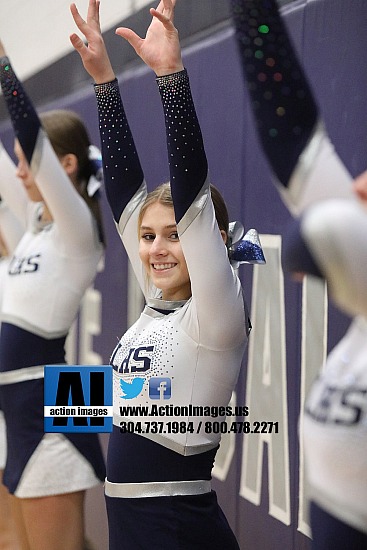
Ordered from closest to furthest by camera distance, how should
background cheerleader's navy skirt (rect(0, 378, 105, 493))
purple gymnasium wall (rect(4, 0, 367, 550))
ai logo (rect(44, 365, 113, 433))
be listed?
purple gymnasium wall (rect(4, 0, 367, 550))
ai logo (rect(44, 365, 113, 433))
background cheerleader's navy skirt (rect(0, 378, 105, 493))

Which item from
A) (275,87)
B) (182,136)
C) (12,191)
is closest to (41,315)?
(12,191)

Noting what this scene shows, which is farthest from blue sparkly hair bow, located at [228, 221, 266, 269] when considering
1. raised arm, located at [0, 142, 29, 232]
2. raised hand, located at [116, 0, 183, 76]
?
raised arm, located at [0, 142, 29, 232]

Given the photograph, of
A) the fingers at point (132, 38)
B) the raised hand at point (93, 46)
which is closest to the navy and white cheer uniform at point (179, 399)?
the fingers at point (132, 38)

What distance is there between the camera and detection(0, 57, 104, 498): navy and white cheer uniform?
73.8 inches

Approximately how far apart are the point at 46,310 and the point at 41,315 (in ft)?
0.05

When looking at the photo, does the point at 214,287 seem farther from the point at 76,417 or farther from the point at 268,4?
the point at 76,417

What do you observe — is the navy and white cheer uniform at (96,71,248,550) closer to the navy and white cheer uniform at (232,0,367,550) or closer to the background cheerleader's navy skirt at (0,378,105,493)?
the navy and white cheer uniform at (232,0,367,550)

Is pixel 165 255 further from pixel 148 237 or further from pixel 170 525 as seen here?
pixel 170 525

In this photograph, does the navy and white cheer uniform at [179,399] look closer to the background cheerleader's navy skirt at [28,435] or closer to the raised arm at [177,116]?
the raised arm at [177,116]

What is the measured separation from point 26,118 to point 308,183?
1.02 metres

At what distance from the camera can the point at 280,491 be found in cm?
176

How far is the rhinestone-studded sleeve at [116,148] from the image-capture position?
1.54 metres

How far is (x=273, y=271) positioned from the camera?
5.89 feet

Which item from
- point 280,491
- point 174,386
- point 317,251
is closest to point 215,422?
point 174,386
